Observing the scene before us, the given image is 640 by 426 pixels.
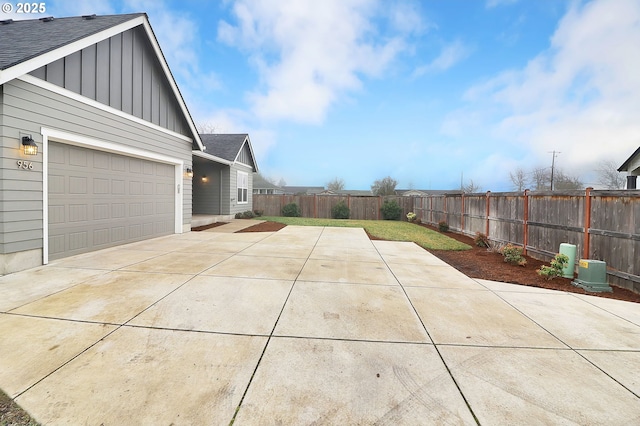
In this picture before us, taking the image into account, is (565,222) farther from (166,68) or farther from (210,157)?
(210,157)

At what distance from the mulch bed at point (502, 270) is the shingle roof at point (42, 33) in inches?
346

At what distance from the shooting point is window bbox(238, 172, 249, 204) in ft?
54.5

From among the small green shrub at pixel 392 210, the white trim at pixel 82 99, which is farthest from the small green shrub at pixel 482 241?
the white trim at pixel 82 99

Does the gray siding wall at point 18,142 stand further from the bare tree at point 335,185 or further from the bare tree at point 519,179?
the bare tree at point 519,179

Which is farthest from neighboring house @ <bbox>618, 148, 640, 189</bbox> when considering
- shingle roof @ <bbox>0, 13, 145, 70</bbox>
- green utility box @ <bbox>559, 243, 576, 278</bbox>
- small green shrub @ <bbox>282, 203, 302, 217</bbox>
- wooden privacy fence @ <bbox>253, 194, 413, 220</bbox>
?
shingle roof @ <bbox>0, 13, 145, 70</bbox>

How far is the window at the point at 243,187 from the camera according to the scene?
54.5ft

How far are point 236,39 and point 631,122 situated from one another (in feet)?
115

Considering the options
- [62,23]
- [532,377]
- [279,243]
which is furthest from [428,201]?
[62,23]

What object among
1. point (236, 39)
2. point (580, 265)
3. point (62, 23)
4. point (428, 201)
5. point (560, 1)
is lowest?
point (580, 265)

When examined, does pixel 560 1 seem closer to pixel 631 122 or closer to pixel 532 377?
pixel 532 377

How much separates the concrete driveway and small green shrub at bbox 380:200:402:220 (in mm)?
13650

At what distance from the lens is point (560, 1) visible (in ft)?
33.5

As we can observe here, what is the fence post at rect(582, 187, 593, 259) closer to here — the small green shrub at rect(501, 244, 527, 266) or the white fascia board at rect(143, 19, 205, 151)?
the small green shrub at rect(501, 244, 527, 266)

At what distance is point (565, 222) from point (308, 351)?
6.24 metres
